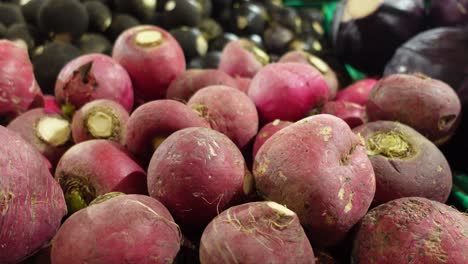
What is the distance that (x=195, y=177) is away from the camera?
93 cm

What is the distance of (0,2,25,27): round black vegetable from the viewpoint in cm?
233

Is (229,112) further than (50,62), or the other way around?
(50,62)

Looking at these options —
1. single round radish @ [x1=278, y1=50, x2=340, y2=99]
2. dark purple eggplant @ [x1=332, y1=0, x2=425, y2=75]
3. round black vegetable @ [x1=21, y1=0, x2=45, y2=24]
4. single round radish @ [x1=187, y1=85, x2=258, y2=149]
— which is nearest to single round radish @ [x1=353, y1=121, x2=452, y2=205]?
single round radish @ [x1=187, y1=85, x2=258, y2=149]

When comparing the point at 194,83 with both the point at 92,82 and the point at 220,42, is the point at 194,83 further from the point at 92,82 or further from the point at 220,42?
the point at 220,42

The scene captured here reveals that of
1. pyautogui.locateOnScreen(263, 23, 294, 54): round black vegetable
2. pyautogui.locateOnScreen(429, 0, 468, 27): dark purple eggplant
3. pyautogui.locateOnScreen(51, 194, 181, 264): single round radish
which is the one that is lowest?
pyautogui.locateOnScreen(263, 23, 294, 54): round black vegetable

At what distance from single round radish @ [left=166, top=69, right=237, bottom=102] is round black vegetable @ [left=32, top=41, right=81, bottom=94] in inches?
27.3

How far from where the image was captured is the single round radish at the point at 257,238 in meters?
0.76

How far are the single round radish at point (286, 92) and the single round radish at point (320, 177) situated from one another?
41 cm

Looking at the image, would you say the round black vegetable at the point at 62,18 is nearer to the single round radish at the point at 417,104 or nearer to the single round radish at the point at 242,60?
the single round radish at the point at 242,60

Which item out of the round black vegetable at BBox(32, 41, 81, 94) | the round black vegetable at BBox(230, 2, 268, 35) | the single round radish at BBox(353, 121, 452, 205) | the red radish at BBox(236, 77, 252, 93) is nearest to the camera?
the single round radish at BBox(353, 121, 452, 205)

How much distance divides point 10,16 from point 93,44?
524 millimetres

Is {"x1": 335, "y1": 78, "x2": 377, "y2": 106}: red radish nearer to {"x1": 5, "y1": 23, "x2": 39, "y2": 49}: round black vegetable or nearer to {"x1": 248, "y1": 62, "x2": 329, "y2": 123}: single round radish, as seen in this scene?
{"x1": 248, "y1": 62, "x2": 329, "y2": 123}: single round radish

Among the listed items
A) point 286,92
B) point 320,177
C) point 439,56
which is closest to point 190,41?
point 286,92

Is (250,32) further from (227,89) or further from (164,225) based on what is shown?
(164,225)
